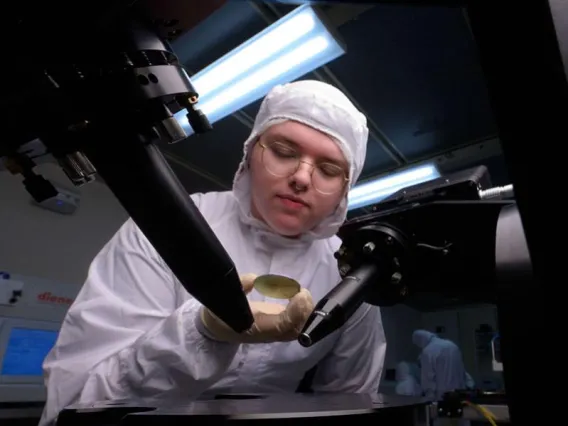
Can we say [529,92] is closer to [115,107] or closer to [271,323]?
[115,107]

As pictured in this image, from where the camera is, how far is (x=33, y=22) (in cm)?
23

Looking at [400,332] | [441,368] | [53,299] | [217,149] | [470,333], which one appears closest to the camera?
[53,299]

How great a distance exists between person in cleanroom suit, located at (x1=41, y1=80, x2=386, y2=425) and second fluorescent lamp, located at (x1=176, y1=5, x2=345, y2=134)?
599 millimetres

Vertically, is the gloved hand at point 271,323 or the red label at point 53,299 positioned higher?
the red label at point 53,299

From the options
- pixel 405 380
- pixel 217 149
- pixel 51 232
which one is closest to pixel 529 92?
pixel 217 149

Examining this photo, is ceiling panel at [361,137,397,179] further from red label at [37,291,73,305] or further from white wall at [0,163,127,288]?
red label at [37,291,73,305]

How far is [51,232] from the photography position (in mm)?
2537

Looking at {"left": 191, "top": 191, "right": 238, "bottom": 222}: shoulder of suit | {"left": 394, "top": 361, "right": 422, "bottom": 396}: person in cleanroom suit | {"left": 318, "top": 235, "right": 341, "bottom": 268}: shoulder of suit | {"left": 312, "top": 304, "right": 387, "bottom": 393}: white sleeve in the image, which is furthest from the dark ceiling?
{"left": 394, "top": 361, "right": 422, "bottom": 396}: person in cleanroom suit

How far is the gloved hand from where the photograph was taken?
25.1 inches

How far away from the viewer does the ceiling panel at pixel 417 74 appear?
1.78 meters

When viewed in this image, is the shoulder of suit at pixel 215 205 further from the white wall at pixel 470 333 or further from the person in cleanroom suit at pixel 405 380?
the white wall at pixel 470 333

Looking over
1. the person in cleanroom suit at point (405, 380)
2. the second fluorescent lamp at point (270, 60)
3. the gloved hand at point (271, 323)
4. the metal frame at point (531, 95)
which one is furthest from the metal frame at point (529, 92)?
the person in cleanroom suit at point (405, 380)

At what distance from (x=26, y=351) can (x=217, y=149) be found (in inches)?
62.2

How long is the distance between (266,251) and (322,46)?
102cm
